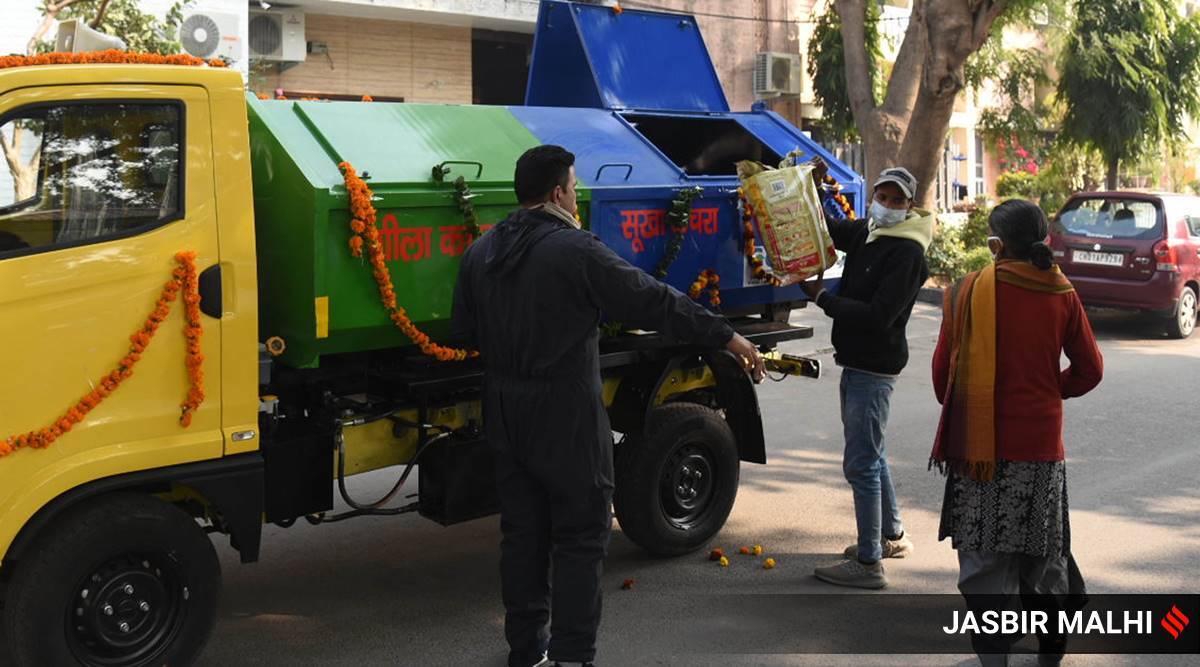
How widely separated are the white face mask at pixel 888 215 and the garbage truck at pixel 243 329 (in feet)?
2.82

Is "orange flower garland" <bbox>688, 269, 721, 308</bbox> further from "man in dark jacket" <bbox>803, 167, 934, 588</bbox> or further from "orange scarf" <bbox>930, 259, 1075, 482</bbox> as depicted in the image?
"orange scarf" <bbox>930, 259, 1075, 482</bbox>

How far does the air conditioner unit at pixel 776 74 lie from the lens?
62.2ft

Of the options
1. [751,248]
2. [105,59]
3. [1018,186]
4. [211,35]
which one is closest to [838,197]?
[751,248]

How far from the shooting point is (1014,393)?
4.14 metres

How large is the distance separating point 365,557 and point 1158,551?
3.81 meters

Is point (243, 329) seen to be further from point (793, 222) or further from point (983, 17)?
point (983, 17)

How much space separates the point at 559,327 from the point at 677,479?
1820mm

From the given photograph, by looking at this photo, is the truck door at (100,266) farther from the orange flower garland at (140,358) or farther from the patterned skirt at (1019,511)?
the patterned skirt at (1019,511)

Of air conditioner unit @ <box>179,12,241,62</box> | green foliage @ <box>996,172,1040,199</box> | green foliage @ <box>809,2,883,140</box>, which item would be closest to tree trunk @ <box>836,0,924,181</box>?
green foliage @ <box>809,2,883,140</box>

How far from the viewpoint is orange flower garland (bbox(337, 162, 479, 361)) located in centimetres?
441

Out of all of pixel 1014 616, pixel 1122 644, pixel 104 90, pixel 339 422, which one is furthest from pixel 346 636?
pixel 1122 644

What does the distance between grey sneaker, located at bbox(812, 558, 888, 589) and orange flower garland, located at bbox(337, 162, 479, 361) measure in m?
2.12

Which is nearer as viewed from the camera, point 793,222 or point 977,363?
point 977,363

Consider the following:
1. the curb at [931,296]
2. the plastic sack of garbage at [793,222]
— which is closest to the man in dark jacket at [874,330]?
the plastic sack of garbage at [793,222]
